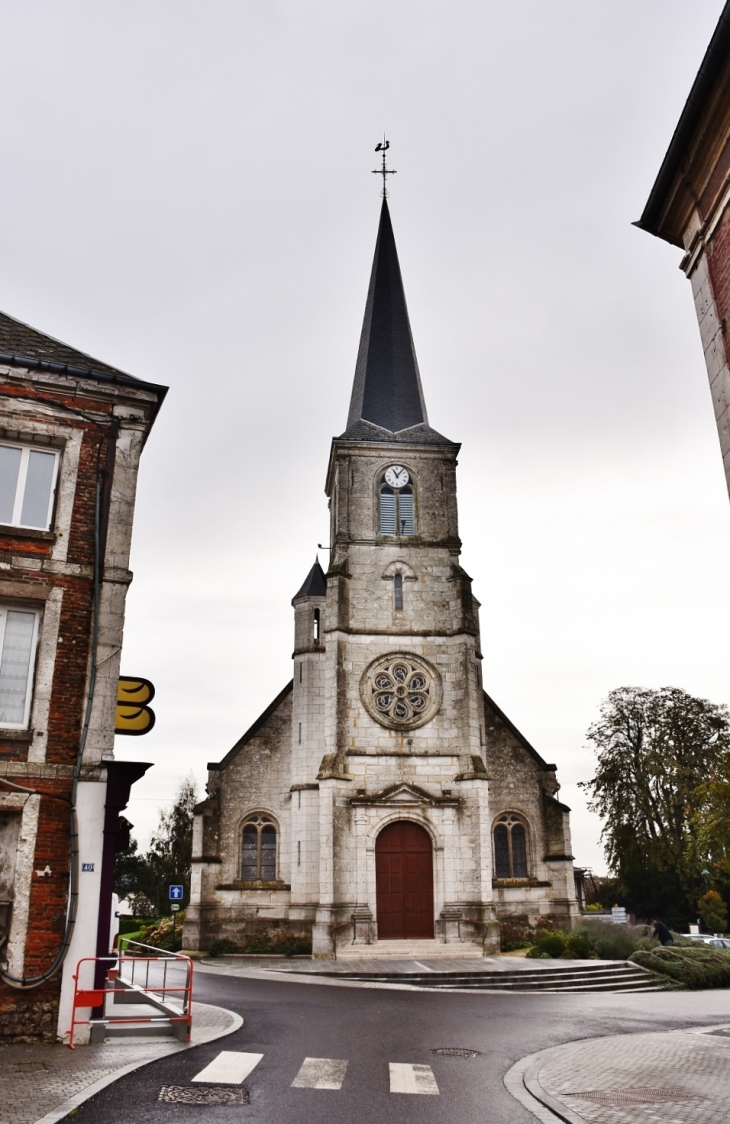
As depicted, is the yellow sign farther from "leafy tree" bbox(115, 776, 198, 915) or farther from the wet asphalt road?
"leafy tree" bbox(115, 776, 198, 915)

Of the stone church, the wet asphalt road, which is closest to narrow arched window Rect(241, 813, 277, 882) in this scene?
the stone church

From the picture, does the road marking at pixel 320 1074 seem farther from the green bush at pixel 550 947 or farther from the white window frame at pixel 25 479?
the green bush at pixel 550 947

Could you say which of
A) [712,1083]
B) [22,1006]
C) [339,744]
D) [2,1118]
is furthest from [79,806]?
[339,744]

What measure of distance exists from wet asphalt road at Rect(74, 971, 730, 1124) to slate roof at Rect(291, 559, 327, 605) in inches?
525

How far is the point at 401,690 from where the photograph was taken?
1066 inches

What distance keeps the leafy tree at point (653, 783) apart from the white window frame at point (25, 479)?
3001 centimetres

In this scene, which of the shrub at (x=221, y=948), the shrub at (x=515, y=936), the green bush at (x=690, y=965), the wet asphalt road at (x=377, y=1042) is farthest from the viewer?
the shrub at (x=515, y=936)

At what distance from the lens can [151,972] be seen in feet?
68.3

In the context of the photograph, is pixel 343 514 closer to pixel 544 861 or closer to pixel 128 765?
pixel 544 861

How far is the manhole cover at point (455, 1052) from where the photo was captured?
10431 millimetres

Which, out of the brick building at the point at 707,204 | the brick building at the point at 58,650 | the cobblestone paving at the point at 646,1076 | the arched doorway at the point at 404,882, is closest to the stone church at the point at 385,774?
the arched doorway at the point at 404,882

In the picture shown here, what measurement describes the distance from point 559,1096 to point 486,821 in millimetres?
17475

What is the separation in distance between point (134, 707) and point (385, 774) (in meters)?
15.0

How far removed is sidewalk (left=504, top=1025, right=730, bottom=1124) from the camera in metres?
7.71
